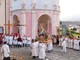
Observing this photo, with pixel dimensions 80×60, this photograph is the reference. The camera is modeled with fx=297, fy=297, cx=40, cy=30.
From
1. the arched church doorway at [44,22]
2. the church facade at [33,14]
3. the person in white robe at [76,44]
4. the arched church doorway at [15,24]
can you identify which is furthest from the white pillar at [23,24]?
the person in white robe at [76,44]

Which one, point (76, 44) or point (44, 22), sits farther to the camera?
point (44, 22)

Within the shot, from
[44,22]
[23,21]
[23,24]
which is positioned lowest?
[23,24]

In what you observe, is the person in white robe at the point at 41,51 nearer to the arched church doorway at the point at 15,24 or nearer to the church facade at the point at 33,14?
the church facade at the point at 33,14

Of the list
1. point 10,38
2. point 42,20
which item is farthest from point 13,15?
point 10,38

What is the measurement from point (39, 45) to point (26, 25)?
19.9m

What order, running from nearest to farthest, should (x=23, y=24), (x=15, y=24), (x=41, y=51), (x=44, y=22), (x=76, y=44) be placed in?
1. (x=41, y=51)
2. (x=76, y=44)
3. (x=23, y=24)
4. (x=15, y=24)
5. (x=44, y=22)

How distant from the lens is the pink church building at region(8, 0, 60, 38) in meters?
43.7

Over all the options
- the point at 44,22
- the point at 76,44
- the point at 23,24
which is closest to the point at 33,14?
the point at 23,24

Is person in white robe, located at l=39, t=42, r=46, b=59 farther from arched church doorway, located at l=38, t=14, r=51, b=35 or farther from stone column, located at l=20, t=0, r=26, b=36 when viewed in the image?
arched church doorway, located at l=38, t=14, r=51, b=35

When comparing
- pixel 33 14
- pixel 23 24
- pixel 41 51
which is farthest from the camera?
pixel 23 24

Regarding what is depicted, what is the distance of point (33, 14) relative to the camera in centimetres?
4372

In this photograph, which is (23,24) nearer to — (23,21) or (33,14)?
(23,21)

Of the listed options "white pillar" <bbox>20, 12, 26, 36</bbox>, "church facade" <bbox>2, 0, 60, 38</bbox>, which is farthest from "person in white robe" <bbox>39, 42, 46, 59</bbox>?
"white pillar" <bbox>20, 12, 26, 36</bbox>

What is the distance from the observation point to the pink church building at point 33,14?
43656mm
